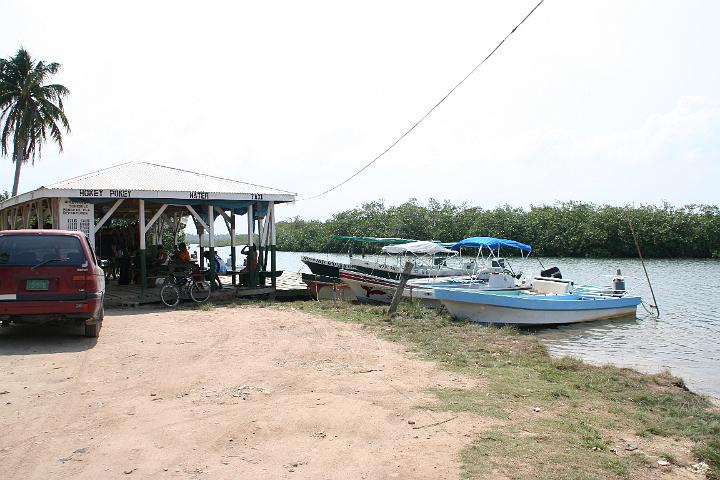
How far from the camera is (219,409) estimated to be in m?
6.20

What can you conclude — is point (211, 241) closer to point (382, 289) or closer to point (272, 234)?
point (272, 234)

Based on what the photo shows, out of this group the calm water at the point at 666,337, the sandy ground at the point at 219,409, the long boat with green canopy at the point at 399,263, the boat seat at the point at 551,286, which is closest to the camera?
the sandy ground at the point at 219,409

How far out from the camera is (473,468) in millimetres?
4723

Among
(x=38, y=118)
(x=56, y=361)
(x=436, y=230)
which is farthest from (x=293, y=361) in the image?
(x=436, y=230)

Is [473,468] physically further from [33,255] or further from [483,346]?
[33,255]

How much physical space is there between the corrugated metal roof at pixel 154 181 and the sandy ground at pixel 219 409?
5480 millimetres

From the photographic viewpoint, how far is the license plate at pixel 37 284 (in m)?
8.94

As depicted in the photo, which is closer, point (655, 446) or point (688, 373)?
point (655, 446)

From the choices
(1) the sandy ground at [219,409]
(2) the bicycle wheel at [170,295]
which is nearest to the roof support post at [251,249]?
(2) the bicycle wheel at [170,295]

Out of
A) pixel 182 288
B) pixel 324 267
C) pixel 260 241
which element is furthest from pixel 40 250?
pixel 324 267

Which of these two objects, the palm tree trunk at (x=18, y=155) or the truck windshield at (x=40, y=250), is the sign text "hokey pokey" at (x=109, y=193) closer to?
the truck windshield at (x=40, y=250)

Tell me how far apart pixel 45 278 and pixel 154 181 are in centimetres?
752

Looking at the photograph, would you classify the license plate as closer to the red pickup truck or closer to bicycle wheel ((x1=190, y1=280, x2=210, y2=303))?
the red pickup truck

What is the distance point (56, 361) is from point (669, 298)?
74.9ft
